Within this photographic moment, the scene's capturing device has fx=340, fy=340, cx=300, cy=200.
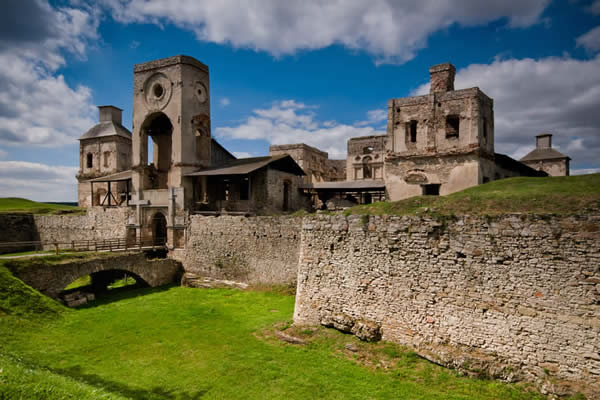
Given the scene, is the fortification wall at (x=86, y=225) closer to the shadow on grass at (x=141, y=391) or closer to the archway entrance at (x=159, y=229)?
the archway entrance at (x=159, y=229)

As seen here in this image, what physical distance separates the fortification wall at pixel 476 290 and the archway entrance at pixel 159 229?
1665 centimetres

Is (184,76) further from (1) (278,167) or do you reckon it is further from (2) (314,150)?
(2) (314,150)

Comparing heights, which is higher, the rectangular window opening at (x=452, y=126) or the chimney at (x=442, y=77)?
the chimney at (x=442, y=77)

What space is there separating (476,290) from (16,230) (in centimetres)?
3546

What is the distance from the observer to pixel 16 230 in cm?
2925

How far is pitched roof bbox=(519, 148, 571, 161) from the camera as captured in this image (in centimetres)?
3594

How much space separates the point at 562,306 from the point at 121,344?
1258cm

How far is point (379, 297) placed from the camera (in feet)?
33.8

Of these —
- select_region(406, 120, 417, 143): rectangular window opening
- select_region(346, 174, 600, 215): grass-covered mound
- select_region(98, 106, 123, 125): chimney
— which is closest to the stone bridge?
select_region(346, 174, 600, 215): grass-covered mound

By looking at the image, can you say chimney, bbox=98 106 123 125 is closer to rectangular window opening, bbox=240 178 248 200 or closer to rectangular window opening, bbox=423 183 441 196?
rectangular window opening, bbox=240 178 248 200

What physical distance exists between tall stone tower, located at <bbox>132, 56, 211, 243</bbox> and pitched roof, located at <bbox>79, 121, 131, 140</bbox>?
14.5 metres

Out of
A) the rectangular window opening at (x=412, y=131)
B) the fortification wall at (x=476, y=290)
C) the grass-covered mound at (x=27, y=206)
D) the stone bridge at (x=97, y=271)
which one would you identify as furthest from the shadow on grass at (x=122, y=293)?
the grass-covered mound at (x=27, y=206)

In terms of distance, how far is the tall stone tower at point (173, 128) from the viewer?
22.9m

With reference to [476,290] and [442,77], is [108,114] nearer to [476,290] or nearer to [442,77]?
[442,77]
